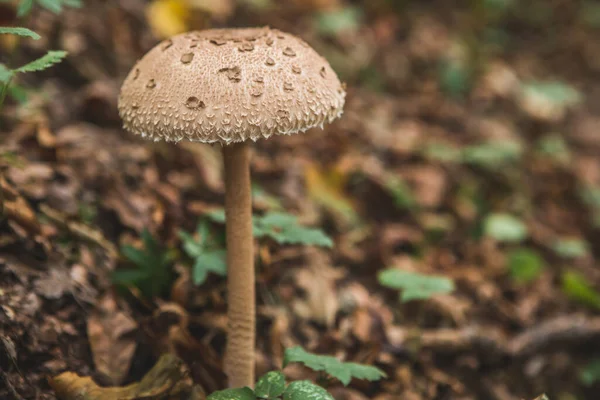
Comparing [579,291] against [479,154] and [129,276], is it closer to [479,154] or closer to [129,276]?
[479,154]

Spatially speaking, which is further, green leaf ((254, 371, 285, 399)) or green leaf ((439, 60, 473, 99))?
green leaf ((439, 60, 473, 99))

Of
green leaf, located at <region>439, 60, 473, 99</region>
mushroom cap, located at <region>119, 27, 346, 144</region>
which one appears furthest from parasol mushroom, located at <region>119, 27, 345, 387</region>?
green leaf, located at <region>439, 60, 473, 99</region>

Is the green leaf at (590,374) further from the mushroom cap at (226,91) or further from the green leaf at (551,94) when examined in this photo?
the green leaf at (551,94)

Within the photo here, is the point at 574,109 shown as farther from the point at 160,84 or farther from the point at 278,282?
the point at 160,84

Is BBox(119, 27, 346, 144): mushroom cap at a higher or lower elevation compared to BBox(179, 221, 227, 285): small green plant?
higher

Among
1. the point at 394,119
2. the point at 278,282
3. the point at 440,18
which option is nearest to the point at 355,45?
the point at 394,119

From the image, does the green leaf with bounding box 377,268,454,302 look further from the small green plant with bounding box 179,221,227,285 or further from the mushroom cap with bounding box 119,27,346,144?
the mushroom cap with bounding box 119,27,346,144
